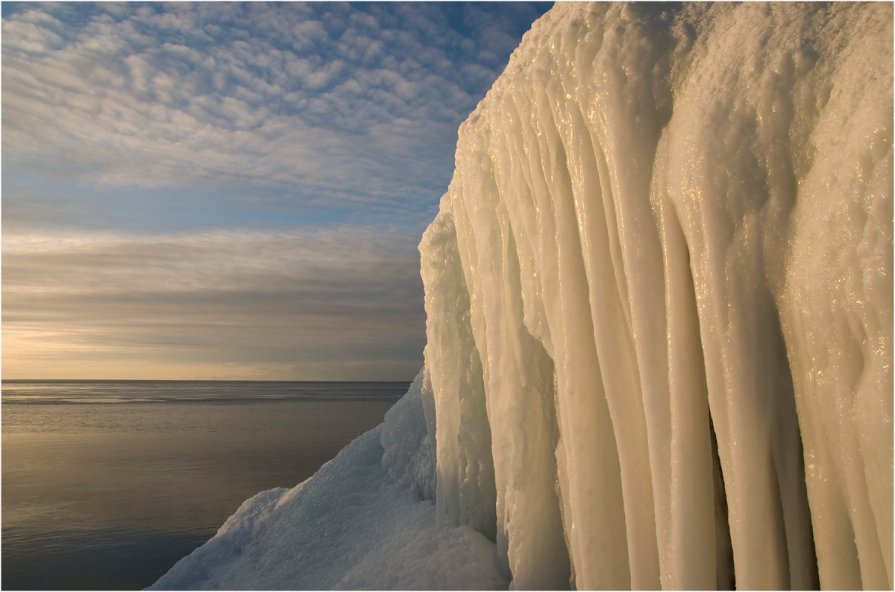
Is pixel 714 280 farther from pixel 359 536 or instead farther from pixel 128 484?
pixel 128 484

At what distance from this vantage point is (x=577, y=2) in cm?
411

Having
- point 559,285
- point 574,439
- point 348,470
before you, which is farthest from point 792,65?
point 348,470

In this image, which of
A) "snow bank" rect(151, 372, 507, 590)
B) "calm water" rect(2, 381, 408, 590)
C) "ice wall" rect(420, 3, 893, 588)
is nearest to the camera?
"ice wall" rect(420, 3, 893, 588)

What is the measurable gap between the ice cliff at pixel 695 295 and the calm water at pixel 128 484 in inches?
431

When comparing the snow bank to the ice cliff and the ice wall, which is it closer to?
the ice cliff

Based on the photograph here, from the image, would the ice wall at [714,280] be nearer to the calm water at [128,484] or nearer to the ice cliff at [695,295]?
the ice cliff at [695,295]

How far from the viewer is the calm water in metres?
13.1

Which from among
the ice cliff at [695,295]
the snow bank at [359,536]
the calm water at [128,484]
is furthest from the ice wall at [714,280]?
the calm water at [128,484]

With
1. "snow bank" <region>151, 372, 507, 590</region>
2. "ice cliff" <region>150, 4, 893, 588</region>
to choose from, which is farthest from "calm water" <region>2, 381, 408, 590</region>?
"ice cliff" <region>150, 4, 893, 588</region>

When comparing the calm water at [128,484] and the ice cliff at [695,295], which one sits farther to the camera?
the calm water at [128,484]

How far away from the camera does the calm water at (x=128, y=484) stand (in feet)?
43.0

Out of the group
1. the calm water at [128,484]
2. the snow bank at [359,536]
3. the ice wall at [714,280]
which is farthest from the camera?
the calm water at [128,484]

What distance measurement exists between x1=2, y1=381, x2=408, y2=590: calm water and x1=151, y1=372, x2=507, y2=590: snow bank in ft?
16.0

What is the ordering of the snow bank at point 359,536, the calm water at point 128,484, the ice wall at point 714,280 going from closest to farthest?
the ice wall at point 714,280, the snow bank at point 359,536, the calm water at point 128,484
